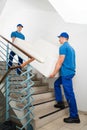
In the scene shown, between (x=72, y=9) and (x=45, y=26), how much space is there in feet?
2.96

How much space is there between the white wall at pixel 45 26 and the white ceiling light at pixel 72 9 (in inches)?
4.4

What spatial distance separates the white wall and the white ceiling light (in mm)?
113

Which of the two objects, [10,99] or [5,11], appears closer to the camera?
[10,99]

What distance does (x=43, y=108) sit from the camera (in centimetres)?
341

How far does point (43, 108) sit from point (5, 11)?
2.54m

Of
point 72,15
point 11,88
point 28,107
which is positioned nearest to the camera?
point 28,107

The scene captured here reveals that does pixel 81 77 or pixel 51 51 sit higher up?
pixel 51 51

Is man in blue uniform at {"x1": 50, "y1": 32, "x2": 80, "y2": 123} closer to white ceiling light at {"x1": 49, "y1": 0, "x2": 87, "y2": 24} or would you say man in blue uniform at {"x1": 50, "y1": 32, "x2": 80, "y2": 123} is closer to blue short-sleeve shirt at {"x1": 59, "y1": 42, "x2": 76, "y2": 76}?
blue short-sleeve shirt at {"x1": 59, "y1": 42, "x2": 76, "y2": 76}

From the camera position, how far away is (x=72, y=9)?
421 centimetres

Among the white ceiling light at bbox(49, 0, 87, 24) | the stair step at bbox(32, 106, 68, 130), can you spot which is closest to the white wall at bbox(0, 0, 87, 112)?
the white ceiling light at bbox(49, 0, 87, 24)

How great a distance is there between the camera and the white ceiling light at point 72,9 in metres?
4.07

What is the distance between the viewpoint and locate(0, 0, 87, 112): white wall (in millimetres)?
3961

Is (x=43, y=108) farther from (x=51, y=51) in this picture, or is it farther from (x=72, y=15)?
(x=72, y=15)

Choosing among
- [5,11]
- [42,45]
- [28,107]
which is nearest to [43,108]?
[28,107]
